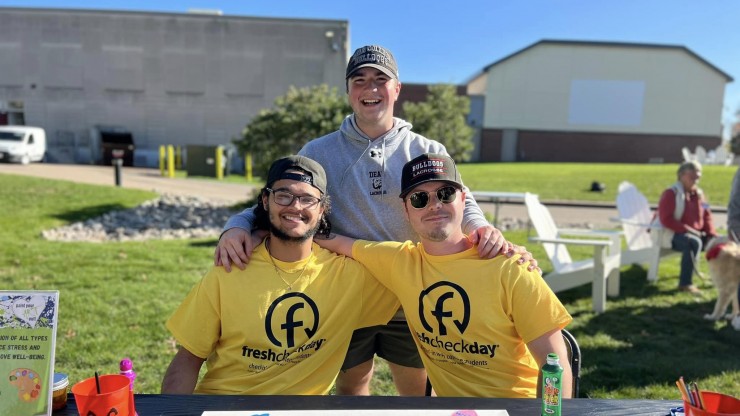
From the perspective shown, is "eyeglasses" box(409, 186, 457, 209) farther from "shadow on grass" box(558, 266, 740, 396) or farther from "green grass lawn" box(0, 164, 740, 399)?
"shadow on grass" box(558, 266, 740, 396)

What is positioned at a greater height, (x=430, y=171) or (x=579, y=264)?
(x=430, y=171)

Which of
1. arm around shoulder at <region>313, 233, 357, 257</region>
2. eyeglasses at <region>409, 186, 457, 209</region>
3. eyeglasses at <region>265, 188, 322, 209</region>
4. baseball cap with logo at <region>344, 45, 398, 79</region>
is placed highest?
baseball cap with logo at <region>344, 45, 398, 79</region>

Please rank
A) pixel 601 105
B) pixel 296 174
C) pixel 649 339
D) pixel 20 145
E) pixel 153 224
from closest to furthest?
1. pixel 296 174
2. pixel 649 339
3. pixel 153 224
4. pixel 20 145
5. pixel 601 105

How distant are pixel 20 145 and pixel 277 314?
27.7 meters

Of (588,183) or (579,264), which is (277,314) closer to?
(579,264)

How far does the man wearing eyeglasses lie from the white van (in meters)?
26.9

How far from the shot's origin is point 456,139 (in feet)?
64.6

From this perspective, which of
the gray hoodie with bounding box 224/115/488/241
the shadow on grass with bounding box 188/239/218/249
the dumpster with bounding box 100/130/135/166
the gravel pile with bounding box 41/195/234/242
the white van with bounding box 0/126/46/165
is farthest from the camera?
the dumpster with bounding box 100/130/135/166

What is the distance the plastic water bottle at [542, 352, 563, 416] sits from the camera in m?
1.50

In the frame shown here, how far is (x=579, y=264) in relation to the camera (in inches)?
235

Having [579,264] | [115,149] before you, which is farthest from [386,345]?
[115,149]

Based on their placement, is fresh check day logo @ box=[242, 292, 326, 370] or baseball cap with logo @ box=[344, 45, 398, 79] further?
baseball cap with logo @ box=[344, 45, 398, 79]

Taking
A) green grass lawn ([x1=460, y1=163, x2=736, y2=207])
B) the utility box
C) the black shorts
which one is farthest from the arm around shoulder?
the utility box

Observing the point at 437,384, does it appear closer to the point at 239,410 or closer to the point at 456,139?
the point at 239,410
